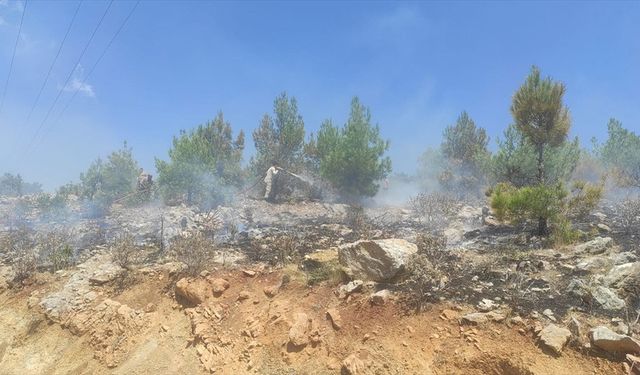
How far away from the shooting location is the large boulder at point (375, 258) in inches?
244

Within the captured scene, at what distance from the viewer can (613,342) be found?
152 inches

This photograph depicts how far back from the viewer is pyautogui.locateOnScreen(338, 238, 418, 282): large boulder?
6.19 metres

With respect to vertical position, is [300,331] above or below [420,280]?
below

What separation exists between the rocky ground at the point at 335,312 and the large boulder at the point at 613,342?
0.04ft

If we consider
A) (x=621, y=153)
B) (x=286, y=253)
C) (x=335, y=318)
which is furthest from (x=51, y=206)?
(x=621, y=153)

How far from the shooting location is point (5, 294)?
331 inches

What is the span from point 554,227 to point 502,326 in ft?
19.4

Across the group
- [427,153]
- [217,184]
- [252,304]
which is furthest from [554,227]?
[427,153]

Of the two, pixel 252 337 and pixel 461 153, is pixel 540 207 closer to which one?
pixel 252 337

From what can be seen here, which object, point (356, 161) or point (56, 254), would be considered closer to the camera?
point (56, 254)

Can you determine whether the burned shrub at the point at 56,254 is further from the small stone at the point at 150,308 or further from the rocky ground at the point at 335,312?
the small stone at the point at 150,308

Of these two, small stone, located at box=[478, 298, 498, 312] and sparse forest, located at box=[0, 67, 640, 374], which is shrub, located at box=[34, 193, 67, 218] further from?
small stone, located at box=[478, 298, 498, 312]

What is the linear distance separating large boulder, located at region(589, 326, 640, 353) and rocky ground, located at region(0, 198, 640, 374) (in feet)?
0.04

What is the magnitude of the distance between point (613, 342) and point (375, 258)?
10.7ft
